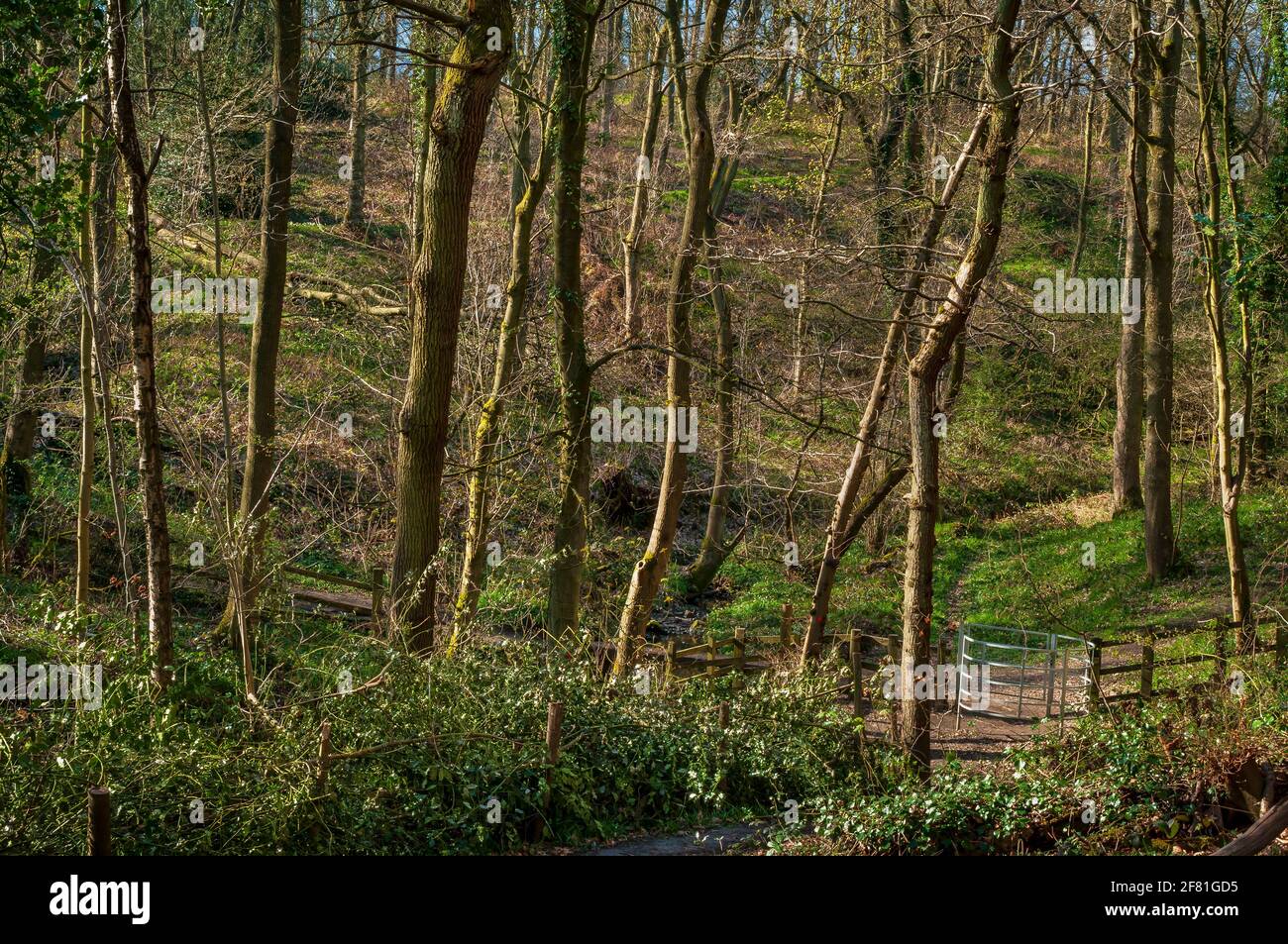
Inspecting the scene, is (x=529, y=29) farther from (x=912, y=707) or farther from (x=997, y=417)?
(x=912, y=707)

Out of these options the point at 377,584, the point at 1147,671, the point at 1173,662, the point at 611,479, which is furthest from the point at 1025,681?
the point at 611,479

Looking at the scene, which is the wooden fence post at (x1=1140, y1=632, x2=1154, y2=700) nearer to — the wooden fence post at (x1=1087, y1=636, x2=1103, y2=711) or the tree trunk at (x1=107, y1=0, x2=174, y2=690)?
the wooden fence post at (x1=1087, y1=636, x2=1103, y2=711)

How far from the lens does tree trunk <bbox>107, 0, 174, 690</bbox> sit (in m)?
9.12

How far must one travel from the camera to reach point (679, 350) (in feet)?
45.2

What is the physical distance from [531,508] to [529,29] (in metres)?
11.5

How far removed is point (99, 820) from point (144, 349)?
14.1 feet

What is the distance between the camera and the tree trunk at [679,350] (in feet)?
44.7

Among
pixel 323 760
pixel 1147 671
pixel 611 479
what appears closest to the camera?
pixel 323 760

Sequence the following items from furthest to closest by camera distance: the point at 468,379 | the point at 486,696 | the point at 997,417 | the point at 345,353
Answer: the point at 997,417 → the point at 345,353 → the point at 468,379 → the point at 486,696

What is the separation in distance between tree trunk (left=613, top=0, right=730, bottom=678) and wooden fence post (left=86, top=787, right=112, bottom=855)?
707 cm

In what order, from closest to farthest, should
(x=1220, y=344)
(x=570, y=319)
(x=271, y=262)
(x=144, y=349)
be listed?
(x=144, y=349) → (x=570, y=319) → (x=271, y=262) → (x=1220, y=344)

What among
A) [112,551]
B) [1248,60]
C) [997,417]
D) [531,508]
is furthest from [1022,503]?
[112,551]

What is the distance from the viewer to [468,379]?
15.9 m

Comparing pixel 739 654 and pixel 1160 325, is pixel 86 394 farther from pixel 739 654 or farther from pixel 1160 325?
pixel 1160 325
